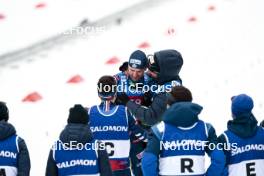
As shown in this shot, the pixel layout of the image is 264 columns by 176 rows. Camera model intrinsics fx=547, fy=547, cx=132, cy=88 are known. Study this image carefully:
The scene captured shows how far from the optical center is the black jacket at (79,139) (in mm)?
4633

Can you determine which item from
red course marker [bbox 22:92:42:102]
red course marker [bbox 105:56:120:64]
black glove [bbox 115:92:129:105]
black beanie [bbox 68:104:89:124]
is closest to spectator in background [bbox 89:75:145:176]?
black glove [bbox 115:92:129:105]

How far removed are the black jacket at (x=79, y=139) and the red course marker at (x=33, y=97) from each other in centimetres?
500

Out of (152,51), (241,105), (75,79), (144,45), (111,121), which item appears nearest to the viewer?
(241,105)

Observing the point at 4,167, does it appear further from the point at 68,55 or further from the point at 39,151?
the point at 68,55

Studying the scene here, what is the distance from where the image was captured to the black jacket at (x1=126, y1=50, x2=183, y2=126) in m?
5.91

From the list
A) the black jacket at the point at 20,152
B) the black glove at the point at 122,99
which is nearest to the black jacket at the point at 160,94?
the black glove at the point at 122,99

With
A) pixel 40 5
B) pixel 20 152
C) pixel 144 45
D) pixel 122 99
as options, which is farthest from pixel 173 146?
pixel 40 5

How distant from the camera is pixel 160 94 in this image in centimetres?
601

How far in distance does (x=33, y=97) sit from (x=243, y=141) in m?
5.61

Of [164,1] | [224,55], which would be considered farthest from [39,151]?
[164,1]

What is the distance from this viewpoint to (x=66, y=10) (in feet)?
44.7

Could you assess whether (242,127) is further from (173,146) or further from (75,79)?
(75,79)

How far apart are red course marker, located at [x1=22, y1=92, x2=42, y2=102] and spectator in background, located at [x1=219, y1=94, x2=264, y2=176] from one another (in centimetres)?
540

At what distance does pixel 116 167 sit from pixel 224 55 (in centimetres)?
592
